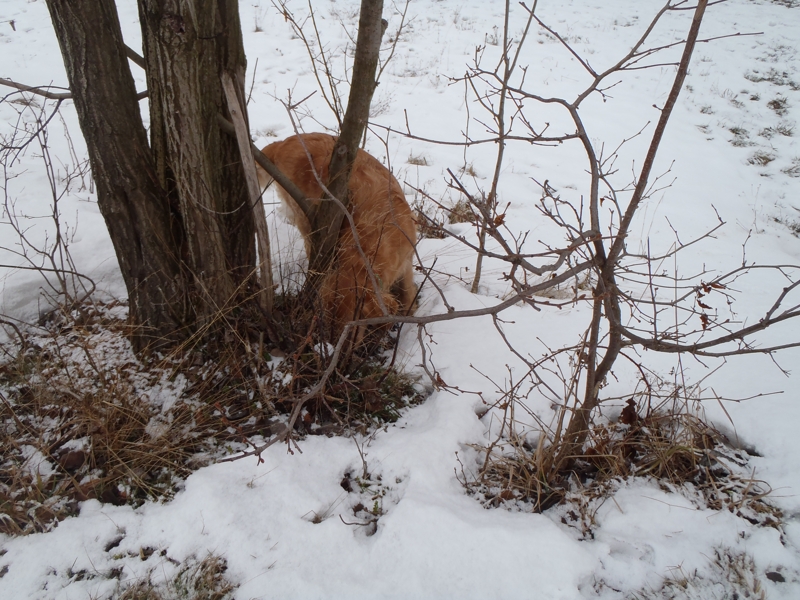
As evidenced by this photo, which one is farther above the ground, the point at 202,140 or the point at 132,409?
the point at 202,140

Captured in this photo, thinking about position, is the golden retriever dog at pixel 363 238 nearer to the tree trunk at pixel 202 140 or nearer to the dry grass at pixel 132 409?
the dry grass at pixel 132 409

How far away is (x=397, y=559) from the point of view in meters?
1.70

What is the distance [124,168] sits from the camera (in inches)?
84.7

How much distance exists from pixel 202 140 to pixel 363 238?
0.89 m

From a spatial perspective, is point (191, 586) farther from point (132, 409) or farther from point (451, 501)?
point (451, 501)

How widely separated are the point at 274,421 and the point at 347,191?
4.09 feet

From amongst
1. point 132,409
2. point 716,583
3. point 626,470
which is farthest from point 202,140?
point 716,583

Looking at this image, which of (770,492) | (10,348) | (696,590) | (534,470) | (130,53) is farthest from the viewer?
(10,348)

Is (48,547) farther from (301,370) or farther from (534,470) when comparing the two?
(534,470)

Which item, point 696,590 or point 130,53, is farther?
point 130,53

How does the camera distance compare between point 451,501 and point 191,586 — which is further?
point 451,501

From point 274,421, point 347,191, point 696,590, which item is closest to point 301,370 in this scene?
point 274,421

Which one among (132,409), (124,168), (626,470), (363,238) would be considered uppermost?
(124,168)

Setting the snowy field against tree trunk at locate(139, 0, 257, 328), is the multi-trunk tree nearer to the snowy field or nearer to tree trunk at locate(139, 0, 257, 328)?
tree trunk at locate(139, 0, 257, 328)
